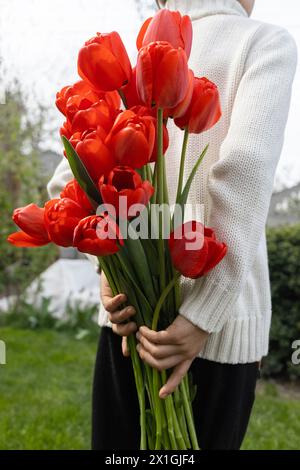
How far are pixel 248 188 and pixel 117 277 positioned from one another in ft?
0.86

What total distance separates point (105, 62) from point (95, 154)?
0.43 feet

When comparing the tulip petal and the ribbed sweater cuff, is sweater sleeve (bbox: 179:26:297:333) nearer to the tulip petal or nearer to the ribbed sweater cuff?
the ribbed sweater cuff

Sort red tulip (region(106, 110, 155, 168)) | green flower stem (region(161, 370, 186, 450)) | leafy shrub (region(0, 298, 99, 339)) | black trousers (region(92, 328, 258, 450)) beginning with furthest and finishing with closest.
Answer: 1. leafy shrub (region(0, 298, 99, 339))
2. black trousers (region(92, 328, 258, 450))
3. green flower stem (region(161, 370, 186, 450))
4. red tulip (region(106, 110, 155, 168))

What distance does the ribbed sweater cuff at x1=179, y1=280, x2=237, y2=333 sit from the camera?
0.83 meters

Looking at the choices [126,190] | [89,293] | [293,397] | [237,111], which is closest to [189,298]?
[126,190]

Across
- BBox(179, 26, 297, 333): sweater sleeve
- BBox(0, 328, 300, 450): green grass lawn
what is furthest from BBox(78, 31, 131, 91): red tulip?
BBox(0, 328, 300, 450): green grass lawn

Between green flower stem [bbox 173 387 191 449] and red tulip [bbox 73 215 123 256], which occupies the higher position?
red tulip [bbox 73 215 123 256]

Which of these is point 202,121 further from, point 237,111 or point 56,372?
point 56,372

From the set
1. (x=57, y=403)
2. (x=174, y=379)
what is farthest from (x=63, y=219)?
(x=57, y=403)

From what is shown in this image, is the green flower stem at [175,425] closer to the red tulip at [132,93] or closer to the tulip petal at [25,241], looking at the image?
the tulip petal at [25,241]

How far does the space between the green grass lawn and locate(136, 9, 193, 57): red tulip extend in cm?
190

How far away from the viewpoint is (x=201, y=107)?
765 mm

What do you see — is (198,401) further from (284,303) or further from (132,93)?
(284,303)

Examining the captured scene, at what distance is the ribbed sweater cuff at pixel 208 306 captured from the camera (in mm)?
833
